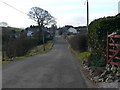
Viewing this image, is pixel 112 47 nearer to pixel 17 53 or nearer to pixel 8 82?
pixel 8 82

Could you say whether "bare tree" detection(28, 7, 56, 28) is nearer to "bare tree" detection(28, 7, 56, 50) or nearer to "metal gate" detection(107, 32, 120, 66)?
"bare tree" detection(28, 7, 56, 50)

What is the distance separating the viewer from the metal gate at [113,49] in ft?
33.6

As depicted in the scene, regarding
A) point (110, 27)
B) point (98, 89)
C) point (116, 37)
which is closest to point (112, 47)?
point (116, 37)

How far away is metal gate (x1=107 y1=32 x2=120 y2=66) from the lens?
10.2m

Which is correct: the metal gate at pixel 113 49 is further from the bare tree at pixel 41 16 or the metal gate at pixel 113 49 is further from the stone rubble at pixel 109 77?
the bare tree at pixel 41 16

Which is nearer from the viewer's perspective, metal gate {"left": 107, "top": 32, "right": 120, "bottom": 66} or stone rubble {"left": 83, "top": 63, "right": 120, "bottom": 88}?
stone rubble {"left": 83, "top": 63, "right": 120, "bottom": 88}

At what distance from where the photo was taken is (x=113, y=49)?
436 inches

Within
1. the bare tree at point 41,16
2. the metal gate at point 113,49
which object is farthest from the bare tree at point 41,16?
the metal gate at point 113,49

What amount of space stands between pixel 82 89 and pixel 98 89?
604 millimetres

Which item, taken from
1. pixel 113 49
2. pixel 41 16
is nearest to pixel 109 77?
pixel 113 49

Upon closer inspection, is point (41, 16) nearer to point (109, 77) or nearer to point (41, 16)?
point (41, 16)

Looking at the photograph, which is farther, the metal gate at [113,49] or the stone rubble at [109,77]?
the metal gate at [113,49]

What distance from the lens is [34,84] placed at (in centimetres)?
877

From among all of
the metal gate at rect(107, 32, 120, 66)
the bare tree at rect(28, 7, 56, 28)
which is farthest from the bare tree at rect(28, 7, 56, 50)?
Result: the metal gate at rect(107, 32, 120, 66)
